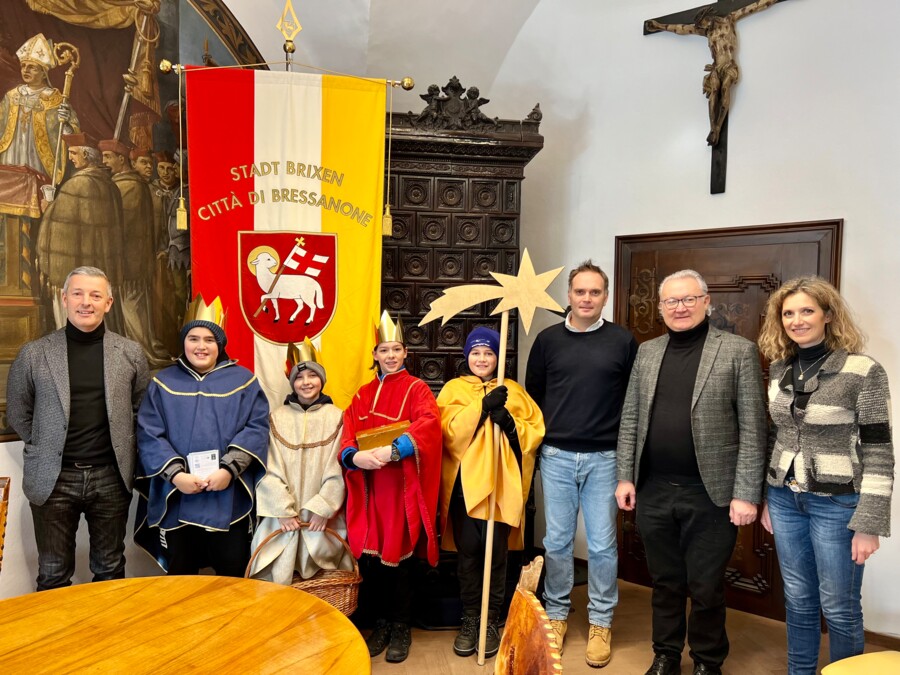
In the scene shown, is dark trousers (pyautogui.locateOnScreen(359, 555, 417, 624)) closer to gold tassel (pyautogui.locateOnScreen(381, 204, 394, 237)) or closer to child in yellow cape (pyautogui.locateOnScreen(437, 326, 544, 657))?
child in yellow cape (pyautogui.locateOnScreen(437, 326, 544, 657))

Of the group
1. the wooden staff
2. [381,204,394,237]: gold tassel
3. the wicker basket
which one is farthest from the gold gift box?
the wooden staff

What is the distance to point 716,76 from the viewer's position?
3.69 m

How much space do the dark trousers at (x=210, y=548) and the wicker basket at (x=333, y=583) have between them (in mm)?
71

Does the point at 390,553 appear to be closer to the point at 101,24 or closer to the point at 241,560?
the point at 241,560

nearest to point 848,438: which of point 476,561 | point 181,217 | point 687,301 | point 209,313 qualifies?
point 687,301

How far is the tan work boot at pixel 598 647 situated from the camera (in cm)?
297

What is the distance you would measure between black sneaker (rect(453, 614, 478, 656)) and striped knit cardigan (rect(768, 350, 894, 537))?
5.56ft

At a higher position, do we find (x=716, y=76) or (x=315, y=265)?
(x=716, y=76)

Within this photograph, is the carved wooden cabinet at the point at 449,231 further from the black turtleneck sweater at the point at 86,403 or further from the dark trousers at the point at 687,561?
the black turtleneck sweater at the point at 86,403

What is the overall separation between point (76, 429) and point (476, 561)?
204cm

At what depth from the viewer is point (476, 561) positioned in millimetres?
3061

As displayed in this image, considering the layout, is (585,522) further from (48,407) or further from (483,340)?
(48,407)

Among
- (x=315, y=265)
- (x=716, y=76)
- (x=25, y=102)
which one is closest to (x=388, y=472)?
(x=315, y=265)

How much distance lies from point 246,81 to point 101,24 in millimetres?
776
